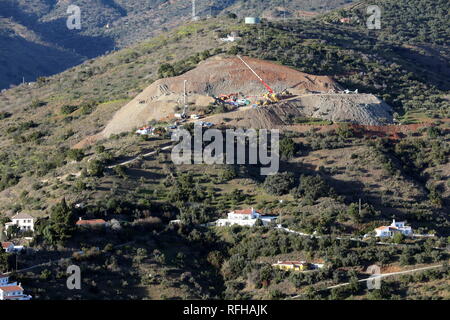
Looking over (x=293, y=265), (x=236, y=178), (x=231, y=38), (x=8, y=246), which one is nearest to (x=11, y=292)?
(x=8, y=246)

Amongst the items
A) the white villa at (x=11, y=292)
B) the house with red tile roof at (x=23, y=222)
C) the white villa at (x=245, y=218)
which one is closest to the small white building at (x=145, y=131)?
the white villa at (x=245, y=218)

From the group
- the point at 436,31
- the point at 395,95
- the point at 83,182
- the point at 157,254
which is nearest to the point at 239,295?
the point at 157,254

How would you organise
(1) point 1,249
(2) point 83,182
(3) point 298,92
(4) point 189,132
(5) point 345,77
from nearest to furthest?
(1) point 1,249 < (2) point 83,182 < (4) point 189,132 < (3) point 298,92 < (5) point 345,77

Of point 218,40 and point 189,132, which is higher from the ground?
point 218,40

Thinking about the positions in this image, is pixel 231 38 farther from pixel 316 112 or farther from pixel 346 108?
pixel 346 108

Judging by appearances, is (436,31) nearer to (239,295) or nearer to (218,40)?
(218,40)

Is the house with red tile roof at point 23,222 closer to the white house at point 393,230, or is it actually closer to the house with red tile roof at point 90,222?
the house with red tile roof at point 90,222

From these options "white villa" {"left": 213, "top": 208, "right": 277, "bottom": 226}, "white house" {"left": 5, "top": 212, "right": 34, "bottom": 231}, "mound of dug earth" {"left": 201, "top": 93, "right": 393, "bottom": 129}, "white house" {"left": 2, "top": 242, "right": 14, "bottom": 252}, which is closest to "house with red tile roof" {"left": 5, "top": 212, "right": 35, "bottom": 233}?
"white house" {"left": 5, "top": 212, "right": 34, "bottom": 231}
